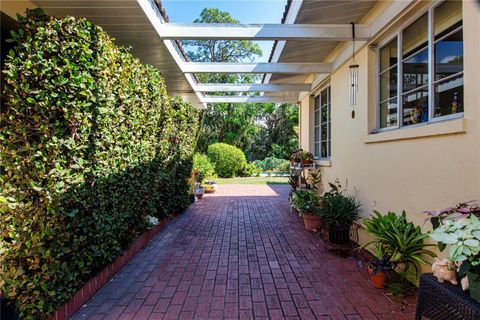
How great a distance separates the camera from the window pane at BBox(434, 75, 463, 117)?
7.97ft

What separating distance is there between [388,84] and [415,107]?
2.39ft

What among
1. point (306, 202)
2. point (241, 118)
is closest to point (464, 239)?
point (306, 202)

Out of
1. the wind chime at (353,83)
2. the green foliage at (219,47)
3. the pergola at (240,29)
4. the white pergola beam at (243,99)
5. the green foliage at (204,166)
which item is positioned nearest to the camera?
the pergola at (240,29)

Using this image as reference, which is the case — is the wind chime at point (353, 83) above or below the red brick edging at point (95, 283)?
above

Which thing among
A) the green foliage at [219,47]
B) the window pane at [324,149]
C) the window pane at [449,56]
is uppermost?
the green foliage at [219,47]

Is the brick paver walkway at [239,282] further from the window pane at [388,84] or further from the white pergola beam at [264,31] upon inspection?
the white pergola beam at [264,31]

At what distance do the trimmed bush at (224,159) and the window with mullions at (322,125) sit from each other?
743cm

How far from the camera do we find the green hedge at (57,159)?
6.81ft

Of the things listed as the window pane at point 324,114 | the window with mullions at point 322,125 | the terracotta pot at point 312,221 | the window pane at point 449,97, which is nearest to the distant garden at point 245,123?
the window with mullions at point 322,125

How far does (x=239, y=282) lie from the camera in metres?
3.00

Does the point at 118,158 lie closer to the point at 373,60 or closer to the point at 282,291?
the point at 282,291

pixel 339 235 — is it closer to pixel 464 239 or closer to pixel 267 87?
pixel 464 239

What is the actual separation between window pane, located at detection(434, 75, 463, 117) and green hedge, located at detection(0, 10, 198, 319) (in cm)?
328

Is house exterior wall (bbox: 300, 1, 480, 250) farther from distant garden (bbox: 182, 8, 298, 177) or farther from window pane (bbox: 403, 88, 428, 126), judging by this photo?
distant garden (bbox: 182, 8, 298, 177)
